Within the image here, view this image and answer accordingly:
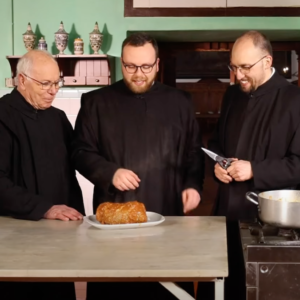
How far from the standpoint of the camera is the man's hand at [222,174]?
9.14 ft

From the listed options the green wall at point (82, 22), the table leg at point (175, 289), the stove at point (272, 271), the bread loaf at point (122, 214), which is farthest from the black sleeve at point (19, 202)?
the green wall at point (82, 22)

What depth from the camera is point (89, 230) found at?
2.51 meters

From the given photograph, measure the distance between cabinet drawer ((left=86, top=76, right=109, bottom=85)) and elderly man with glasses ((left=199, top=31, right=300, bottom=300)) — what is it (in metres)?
2.16

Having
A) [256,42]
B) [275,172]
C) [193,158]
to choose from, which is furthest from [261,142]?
[256,42]

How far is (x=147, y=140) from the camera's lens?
10.5 feet

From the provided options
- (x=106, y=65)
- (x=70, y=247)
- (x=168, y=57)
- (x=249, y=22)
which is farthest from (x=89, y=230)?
(x=168, y=57)

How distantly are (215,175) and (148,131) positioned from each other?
18.9 inches

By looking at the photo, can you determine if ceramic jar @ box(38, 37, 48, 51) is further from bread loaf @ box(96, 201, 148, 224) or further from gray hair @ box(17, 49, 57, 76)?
bread loaf @ box(96, 201, 148, 224)

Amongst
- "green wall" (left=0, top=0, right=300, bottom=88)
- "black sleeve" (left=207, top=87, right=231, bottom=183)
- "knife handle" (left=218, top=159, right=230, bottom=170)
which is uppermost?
"green wall" (left=0, top=0, right=300, bottom=88)

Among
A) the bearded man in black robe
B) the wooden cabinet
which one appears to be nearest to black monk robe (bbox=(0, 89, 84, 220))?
the bearded man in black robe

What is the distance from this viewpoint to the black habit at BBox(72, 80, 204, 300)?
3199 millimetres

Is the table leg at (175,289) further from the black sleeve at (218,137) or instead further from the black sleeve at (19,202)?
the black sleeve at (218,137)

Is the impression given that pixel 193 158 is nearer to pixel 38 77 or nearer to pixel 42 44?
pixel 38 77

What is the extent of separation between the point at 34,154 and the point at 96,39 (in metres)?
2.31
